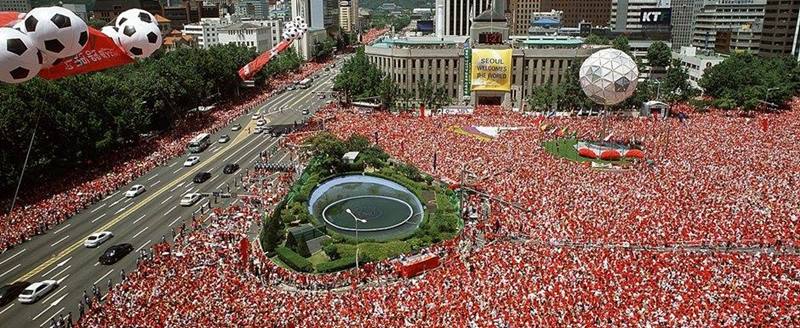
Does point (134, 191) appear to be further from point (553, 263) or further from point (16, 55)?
point (553, 263)

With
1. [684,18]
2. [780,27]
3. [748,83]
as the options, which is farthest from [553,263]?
[684,18]

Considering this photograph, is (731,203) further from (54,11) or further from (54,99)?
(54,99)

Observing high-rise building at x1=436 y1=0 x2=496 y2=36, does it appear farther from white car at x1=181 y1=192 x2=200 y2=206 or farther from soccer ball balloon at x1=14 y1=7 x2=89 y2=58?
soccer ball balloon at x1=14 y1=7 x2=89 y2=58

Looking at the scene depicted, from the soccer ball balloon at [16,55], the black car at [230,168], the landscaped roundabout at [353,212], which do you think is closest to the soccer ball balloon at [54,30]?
the soccer ball balloon at [16,55]

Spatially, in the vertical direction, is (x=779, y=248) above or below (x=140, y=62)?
below

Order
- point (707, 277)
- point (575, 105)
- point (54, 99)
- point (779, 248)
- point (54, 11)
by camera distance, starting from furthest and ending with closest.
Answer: point (575, 105)
point (54, 99)
point (779, 248)
point (707, 277)
point (54, 11)

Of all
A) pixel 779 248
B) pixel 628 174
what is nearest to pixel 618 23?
pixel 628 174
